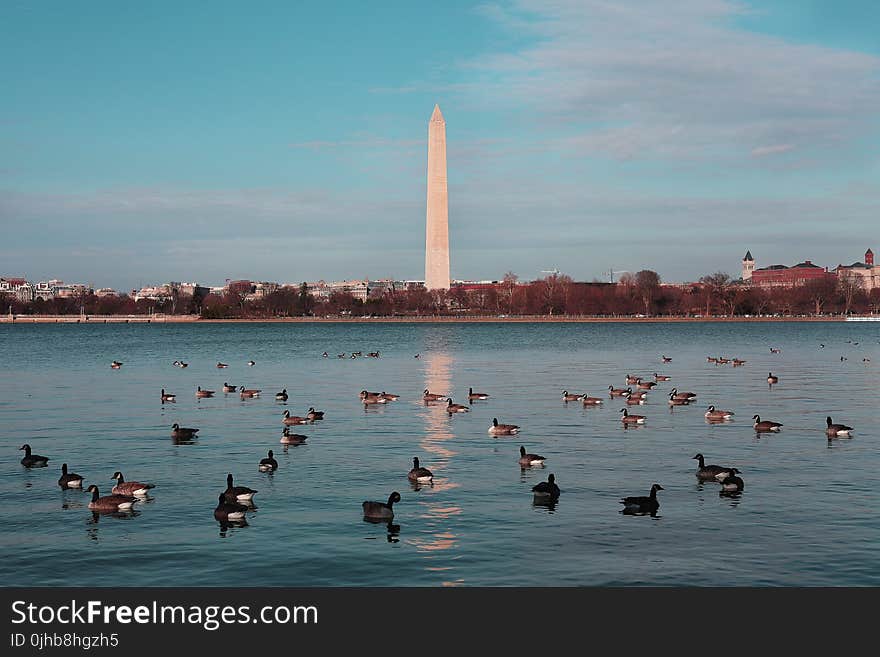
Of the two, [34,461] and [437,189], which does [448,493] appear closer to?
[34,461]

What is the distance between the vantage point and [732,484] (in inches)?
740

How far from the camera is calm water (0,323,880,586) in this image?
13.9 meters

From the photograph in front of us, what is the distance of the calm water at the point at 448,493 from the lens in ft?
45.7

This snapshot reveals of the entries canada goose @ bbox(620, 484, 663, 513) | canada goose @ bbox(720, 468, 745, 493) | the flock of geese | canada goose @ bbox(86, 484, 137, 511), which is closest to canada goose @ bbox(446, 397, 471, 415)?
the flock of geese

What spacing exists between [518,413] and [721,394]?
10.8m

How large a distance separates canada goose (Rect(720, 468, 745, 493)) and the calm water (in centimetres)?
39

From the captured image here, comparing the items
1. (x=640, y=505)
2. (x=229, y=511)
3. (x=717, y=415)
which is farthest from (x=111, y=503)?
(x=717, y=415)

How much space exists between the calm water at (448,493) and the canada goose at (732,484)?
392 mm

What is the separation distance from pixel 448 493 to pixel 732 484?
5.34m

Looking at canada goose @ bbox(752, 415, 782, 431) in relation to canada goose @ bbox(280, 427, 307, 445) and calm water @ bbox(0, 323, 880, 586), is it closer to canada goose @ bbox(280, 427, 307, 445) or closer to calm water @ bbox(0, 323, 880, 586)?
calm water @ bbox(0, 323, 880, 586)

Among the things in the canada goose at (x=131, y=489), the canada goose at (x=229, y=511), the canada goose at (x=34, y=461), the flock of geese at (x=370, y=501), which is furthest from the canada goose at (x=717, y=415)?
the canada goose at (x=34, y=461)

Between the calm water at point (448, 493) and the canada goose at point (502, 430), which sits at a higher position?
the canada goose at point (502, 430)

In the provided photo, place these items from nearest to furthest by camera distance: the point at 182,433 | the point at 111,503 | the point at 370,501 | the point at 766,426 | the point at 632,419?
the point at 370,501 → the point at 111,503 → the point at 182,433 → the point at 766,426 → the point at 632,419

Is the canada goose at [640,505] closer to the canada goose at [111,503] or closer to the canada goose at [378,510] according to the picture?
the canada goose at [378,510]
